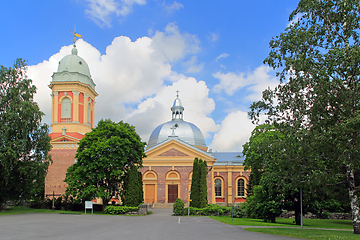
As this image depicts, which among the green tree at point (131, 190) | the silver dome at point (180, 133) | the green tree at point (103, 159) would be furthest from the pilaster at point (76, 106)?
the green tree at point (131, 190)

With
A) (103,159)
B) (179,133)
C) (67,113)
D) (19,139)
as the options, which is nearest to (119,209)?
(103,159)

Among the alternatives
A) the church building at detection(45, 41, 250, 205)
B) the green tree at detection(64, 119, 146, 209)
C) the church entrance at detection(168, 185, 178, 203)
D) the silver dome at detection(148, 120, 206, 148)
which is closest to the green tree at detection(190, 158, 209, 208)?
the green tree at detection(64, 119, 146, 209)

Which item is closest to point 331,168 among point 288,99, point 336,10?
point 288,99

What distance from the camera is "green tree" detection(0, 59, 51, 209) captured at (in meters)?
27.9

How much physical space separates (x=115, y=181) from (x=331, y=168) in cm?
2190

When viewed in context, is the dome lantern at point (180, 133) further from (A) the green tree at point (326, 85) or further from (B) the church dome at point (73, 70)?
(A) the green tree at point (326, 85)

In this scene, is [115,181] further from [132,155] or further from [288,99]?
[288,99]

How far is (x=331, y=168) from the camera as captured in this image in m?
19.2

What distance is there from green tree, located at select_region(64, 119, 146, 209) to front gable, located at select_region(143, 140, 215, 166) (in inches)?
499

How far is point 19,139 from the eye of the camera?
28766 millimetres

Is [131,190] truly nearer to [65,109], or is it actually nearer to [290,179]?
[290,179]

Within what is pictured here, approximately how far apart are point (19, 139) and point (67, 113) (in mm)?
16361

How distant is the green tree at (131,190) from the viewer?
3212 cm

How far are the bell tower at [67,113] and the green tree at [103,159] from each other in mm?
10988
